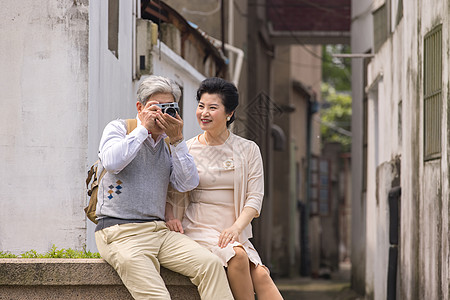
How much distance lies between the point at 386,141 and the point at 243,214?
734cm

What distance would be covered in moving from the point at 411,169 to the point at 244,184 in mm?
5045

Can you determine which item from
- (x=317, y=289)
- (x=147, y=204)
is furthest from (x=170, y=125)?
(x=317, y=289)

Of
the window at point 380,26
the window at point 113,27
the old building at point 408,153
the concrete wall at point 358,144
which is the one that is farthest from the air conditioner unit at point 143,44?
the concrete wall at point 358,144

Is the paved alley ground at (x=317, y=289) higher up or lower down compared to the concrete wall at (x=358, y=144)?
lower down

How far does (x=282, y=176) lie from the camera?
24.9 m

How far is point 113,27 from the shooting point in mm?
8508

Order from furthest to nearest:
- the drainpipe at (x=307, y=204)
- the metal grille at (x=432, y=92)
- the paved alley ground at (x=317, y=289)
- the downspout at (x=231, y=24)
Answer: the drainpipe at (x=307, y=204) < the paved alley ground at (x=317, y=289) < the downspout at (x=231, y=24) < the metal grille at (x=432, y=92)

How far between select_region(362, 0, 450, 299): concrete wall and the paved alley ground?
130 inches

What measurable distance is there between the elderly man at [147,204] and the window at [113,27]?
3.46m

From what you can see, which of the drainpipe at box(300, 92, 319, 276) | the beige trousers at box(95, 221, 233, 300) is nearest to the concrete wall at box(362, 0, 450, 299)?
the beige trousers at box(95, 221, 233, 300)

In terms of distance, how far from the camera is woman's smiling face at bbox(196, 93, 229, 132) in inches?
207

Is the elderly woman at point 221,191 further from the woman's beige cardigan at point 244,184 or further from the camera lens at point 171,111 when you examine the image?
the camera lens at point 171,111

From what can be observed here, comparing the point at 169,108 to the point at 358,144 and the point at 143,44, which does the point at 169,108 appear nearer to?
the point at 143,44

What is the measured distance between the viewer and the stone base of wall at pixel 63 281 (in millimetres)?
5161
